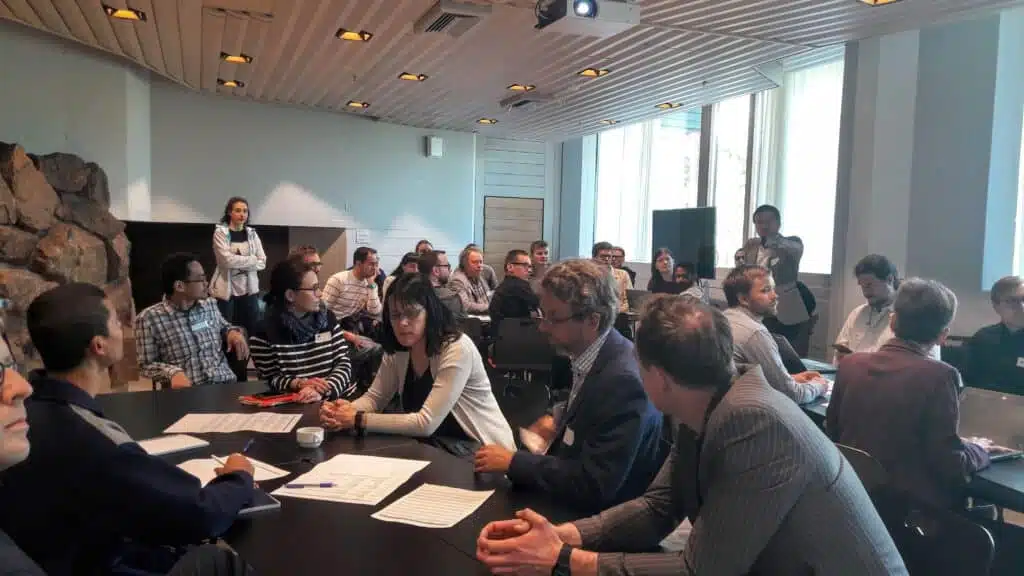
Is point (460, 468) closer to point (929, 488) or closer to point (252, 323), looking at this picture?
point (929, 488)

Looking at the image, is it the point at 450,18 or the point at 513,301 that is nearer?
the point at 450,18

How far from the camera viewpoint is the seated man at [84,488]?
146 cm

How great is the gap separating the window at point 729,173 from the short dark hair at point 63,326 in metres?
8.00

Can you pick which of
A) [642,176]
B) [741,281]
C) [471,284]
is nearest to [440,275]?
[471,284]

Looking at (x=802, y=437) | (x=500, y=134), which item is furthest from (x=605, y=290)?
(x=500, y=134)

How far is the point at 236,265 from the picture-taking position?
6426 mm

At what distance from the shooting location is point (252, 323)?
6699 millimetres

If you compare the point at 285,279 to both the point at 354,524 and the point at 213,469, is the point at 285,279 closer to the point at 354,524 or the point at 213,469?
the point at 213,469

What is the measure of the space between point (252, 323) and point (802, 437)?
6.11 metres

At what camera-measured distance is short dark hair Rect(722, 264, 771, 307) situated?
11.8ft

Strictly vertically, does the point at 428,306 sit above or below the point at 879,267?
below

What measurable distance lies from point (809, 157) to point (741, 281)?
503cm

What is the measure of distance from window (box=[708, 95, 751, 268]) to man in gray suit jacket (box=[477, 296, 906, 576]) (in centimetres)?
780

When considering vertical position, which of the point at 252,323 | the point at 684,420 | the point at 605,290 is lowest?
the point at 252,323
